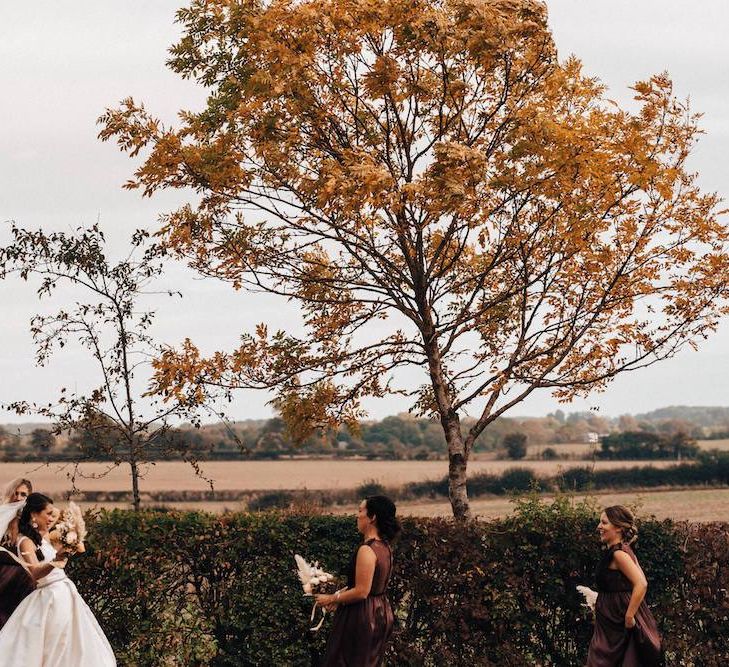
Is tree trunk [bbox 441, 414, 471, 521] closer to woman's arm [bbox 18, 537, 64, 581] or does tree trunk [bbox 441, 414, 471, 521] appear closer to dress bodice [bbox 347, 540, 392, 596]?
dress bodice [bbox 347, 540, 392, 596]

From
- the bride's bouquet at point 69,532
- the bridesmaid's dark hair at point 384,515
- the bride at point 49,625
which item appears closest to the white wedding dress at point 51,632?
the bride at point 49,625

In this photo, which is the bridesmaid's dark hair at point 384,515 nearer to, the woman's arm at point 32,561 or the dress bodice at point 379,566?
the dress bodice at point 379,566

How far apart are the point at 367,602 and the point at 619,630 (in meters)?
2.33

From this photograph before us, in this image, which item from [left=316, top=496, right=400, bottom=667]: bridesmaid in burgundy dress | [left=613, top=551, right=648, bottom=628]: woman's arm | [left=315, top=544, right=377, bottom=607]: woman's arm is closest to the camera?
[left=315, top=544, right=377, bottom=607]: woman's arm

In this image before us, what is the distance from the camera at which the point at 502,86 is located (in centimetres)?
1180

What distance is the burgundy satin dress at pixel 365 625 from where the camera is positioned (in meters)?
7.30

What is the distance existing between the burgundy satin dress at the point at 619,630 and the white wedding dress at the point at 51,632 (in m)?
4.40

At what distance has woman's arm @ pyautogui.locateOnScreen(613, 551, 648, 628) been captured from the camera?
777 centimetres

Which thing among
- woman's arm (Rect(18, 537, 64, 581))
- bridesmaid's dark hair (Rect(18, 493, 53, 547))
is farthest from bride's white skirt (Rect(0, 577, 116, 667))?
bridesmaid's dark hair (Rect(18, 493, 53, 547))

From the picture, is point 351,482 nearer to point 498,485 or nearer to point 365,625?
point 498,485

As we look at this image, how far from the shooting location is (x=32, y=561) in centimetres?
844

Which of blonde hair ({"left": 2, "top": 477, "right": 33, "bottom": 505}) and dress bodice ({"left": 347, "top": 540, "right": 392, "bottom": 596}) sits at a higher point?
blonde hair ({"left": 2, "top": 477, "right": 33, "bottom": 505})

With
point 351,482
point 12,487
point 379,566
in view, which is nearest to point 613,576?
point 379,566

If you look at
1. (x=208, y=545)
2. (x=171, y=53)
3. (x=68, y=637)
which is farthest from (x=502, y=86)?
(x=68, y=637)
